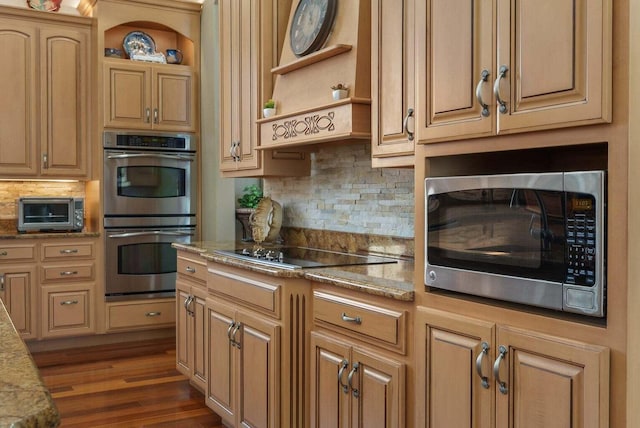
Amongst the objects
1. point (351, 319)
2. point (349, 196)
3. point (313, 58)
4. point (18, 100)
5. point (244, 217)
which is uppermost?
point (18, 100)

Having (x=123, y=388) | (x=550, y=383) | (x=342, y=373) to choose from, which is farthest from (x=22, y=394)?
(x=123, y=388)

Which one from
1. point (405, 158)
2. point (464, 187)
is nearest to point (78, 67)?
point (405, 158)

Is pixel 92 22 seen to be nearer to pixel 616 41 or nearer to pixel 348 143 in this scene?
pixel 348 143

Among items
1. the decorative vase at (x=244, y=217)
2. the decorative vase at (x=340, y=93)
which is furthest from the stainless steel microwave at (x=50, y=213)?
the decorative vase at (x=340, y=93)

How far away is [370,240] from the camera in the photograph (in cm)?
334

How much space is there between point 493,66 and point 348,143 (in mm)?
1708

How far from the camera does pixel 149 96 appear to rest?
5312mm

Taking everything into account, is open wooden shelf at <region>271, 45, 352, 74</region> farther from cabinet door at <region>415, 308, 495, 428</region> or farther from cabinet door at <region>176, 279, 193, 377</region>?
cabinet door at <region>176, 279, 193, 377</region>

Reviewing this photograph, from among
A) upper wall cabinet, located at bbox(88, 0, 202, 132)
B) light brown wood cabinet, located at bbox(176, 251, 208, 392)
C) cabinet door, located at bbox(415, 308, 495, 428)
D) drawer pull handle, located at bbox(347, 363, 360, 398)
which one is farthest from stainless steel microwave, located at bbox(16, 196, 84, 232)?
cabinet door, located at bbox(415, 308, 495, 428)

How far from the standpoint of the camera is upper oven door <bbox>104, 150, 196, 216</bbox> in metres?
5.18

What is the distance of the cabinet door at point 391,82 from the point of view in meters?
2.40

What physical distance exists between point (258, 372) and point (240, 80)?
1778 millimetres

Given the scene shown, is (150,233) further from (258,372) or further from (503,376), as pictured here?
(503,376)

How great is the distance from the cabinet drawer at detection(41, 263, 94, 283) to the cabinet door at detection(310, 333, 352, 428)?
121 inches
